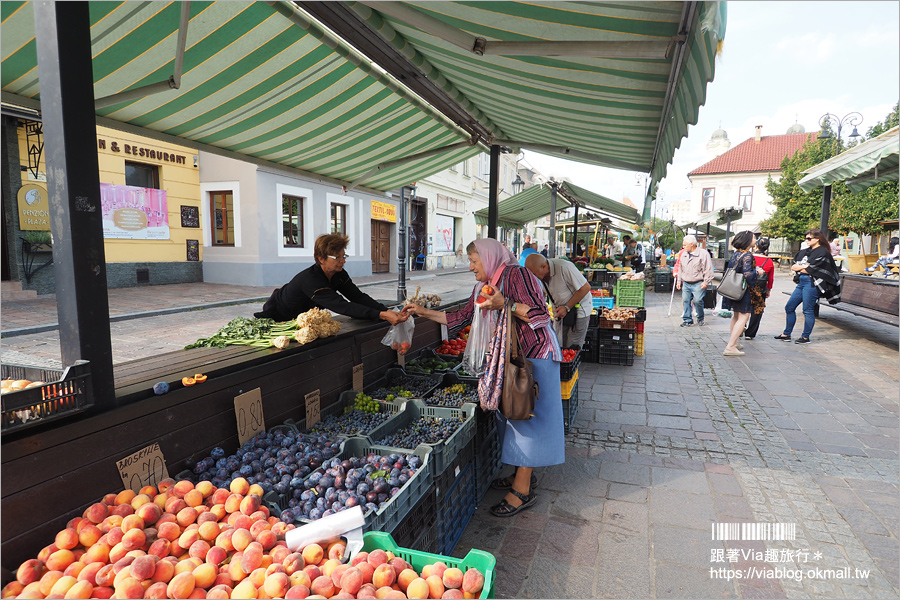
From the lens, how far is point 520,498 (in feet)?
10.6

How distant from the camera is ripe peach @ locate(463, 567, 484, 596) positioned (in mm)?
1580

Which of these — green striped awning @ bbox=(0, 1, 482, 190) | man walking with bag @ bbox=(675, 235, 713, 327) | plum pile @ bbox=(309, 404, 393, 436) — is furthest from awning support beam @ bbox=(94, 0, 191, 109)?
man walking with bag @ bbox=(675, 235, 713, 327)

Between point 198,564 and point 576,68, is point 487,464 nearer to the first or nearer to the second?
point 198,564

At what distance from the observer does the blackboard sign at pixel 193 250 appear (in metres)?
14.0

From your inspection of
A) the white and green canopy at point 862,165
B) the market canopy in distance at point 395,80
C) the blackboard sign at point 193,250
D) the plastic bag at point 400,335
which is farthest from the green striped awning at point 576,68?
the blackboard sign at point 193,250

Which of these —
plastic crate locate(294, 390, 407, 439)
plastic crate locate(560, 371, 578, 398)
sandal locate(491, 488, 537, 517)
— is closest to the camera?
plastic crate locate(294, 390, 407, 439)

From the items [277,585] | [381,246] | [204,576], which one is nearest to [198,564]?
[204,576]

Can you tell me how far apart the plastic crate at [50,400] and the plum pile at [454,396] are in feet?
7.14

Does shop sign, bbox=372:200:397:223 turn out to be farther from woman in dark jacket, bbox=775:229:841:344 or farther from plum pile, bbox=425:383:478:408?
plum pile, bbox=425:383:478:408

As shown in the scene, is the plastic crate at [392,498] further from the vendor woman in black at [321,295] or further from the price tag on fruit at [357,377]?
the vendor woman in black at [321,295]

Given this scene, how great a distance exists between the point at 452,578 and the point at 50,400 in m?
1.57

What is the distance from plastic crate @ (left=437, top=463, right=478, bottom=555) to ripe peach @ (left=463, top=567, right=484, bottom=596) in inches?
35.8

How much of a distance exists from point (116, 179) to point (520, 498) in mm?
13125

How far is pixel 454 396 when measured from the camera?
365 cm
